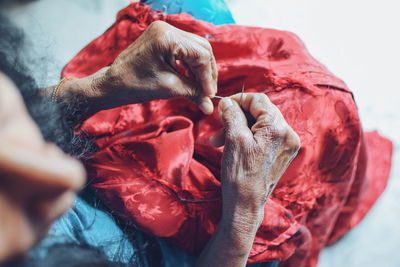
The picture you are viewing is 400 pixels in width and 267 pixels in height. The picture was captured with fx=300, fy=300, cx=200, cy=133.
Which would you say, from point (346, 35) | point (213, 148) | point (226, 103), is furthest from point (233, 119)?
point (346, 35)

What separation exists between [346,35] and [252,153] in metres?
1.14

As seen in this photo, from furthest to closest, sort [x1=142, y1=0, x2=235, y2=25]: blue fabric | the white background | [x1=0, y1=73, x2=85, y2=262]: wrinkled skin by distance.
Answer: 1. the white background
2. [x1=142, y1=0, x2=235, y2=25]: blue fabric
3. [x1=0, y1=73, x2=85, y2=262]: wrinkled skin

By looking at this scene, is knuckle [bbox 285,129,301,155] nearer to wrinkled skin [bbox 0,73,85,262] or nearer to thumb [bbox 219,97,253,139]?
thumb [bbox 219,97,253,139]

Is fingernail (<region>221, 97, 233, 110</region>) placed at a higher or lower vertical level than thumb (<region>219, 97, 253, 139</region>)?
higher

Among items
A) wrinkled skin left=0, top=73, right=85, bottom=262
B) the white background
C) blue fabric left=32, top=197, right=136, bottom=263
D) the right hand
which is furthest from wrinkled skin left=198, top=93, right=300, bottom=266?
the white background

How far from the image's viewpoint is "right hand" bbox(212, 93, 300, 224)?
52cm

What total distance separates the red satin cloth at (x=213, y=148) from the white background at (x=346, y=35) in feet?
1.74

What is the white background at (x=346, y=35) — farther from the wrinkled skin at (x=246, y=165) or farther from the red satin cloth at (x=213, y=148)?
the wrinkled skin at (x=246, y=165)

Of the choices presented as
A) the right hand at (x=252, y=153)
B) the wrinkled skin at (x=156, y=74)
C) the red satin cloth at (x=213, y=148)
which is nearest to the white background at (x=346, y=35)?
the red satin cloth at (x=213, y=148)

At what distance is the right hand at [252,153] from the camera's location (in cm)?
52

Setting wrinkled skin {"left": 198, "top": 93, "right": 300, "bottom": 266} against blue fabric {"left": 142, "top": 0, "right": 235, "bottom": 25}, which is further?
blue fabric {"left": 142, "top": 0, "right": 235, "bottom": 25}

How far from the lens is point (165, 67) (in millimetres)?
571

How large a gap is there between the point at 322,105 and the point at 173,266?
494mm

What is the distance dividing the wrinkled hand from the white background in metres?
0.72
